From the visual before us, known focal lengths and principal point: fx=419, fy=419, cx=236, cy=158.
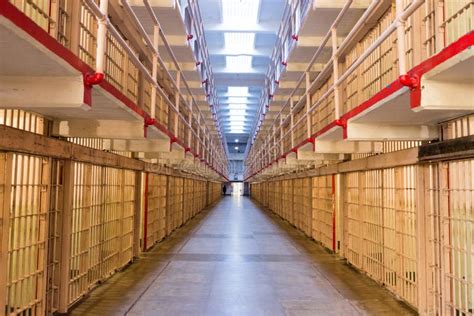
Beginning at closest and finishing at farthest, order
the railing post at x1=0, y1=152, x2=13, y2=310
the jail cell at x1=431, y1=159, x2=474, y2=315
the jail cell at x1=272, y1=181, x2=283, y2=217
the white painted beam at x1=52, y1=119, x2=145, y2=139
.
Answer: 1. the railing post at x1=0, y1=152, x2=13, y2=310
2. the jail cell at x1=431, y1=159, x2=474, y2=315
3. the white painted beam at x1=52, y1=119, x2=145, y2=139
4. the jail cell at x1=272, y1=181, x2=283, y2=217

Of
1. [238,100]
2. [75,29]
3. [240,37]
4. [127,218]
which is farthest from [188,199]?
[75,29]

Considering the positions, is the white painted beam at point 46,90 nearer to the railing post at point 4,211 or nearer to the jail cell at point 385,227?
the railing post at point 4,211

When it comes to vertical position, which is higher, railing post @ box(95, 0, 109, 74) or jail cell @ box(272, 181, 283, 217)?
railing post @ box(95, 0, 109, 74)

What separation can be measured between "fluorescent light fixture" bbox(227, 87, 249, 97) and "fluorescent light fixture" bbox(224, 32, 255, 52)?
263 inches

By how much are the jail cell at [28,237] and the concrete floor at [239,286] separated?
889 mm

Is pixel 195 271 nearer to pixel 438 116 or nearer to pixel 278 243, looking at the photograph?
pixel 278 243

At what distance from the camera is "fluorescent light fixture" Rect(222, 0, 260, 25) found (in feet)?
37.2

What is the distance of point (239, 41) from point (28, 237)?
443 inches

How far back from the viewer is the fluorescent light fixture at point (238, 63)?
53.6 ft

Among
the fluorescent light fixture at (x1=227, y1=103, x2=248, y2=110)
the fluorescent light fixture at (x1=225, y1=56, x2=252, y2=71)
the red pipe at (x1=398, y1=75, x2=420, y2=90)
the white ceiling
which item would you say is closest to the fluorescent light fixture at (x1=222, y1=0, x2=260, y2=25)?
the white ceiling

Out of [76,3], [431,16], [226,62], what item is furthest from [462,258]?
[226,62]

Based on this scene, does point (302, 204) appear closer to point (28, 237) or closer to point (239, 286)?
point (239, 286)

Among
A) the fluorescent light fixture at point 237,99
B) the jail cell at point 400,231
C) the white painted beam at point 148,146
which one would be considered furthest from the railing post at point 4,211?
the fluorescent light fixture at point 237,99

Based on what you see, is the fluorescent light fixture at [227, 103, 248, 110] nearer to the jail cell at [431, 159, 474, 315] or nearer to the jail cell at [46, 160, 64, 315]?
the jail cell at [46, 160, 64, 315]
